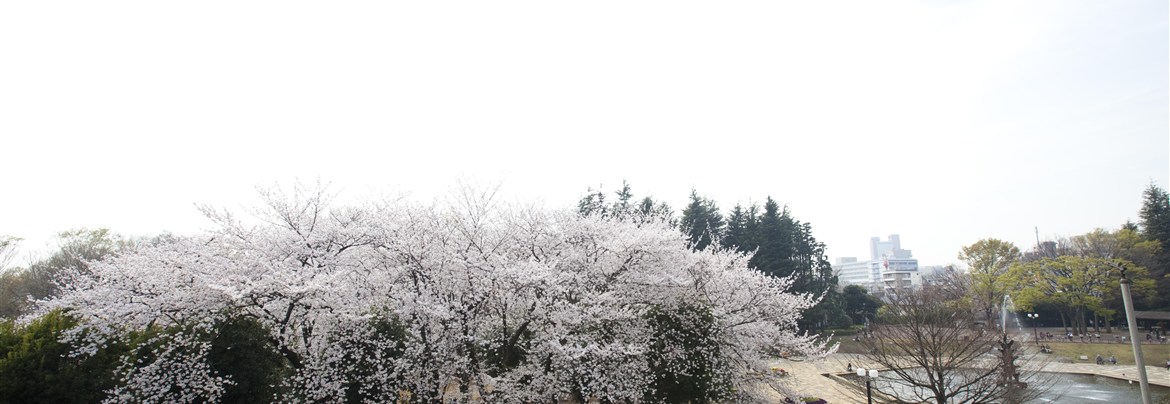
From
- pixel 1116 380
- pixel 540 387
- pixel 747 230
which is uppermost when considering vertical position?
pixel 747 230

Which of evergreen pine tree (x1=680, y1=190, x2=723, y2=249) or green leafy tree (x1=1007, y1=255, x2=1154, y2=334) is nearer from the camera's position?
green leafy tree (x1=1007, y1=255, x2=1154, y2=334)

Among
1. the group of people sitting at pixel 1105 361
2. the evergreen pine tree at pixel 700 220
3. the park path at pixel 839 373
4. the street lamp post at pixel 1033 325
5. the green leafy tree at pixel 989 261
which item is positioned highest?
the evergreen pine tree at pixel 700 220

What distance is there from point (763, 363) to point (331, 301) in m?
10.7

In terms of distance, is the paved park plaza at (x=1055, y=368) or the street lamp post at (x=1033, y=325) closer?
the paved park plaza at (x=1055, y=368)

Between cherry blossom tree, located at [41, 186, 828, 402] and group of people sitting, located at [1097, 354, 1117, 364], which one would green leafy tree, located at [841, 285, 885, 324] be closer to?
group of people sitting, located at [1097, 354, 1117, 364]

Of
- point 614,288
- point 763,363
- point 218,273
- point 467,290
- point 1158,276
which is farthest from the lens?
point 1158,276

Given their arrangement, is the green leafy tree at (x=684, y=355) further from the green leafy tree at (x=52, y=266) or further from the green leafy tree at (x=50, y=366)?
the green leafy tree at (x=52, y=266)

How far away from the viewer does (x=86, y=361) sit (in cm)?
938

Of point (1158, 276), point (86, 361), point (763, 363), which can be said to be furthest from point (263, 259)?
point (1158, 276)

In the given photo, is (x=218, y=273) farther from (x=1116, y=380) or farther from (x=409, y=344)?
(x=1116, y=380)

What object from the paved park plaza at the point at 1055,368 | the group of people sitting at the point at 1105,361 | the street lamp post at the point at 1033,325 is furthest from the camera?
the street lamp post at the point at 1033,325

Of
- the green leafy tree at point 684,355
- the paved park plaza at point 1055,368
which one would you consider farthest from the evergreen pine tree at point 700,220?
the green leafy tree at point 684,355

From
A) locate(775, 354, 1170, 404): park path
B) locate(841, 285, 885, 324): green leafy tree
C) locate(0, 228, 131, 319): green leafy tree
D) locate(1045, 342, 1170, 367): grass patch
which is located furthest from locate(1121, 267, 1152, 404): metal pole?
locate(841, 285, 885, 324): green leafy tree

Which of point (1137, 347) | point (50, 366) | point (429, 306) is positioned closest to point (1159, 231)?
point (1137, 347)
